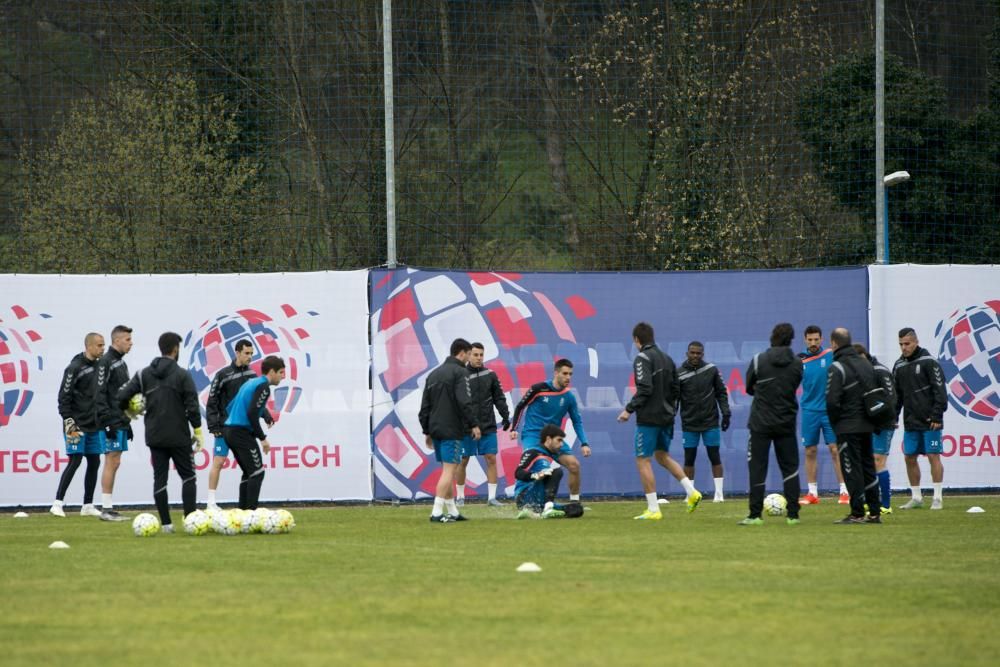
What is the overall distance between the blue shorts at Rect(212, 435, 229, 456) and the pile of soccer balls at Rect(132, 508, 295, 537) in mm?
2828

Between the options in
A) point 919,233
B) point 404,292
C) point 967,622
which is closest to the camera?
point 967,622

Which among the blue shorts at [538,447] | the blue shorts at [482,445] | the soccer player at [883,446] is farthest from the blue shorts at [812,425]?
Result: the blue shorts at [482,445]

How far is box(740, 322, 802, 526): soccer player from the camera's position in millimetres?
15633

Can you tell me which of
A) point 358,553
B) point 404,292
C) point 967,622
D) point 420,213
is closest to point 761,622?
point 967,622

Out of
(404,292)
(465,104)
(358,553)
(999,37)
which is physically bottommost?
(358,553)

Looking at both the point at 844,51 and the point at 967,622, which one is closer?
the point at 967,622

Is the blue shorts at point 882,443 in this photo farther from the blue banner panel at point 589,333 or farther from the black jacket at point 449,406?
the black jacket at point 449,406

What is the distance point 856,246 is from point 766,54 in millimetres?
3612

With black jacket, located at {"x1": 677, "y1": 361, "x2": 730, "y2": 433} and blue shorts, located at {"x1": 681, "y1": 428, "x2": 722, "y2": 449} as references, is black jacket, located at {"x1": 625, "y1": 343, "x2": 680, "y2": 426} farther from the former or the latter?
blue shorts, located at {"x1": 681, "y1": 428, "x2": 722, "y2": 449}

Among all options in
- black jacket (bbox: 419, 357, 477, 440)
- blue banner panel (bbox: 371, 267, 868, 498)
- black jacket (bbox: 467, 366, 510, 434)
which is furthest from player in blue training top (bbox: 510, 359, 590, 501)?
blue banner panel (bbox: 371, 267, 868, 498)

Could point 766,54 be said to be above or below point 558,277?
above

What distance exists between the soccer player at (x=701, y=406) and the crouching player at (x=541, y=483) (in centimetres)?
296

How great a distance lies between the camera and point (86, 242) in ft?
76.9

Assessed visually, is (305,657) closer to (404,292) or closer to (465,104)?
(404,292)
